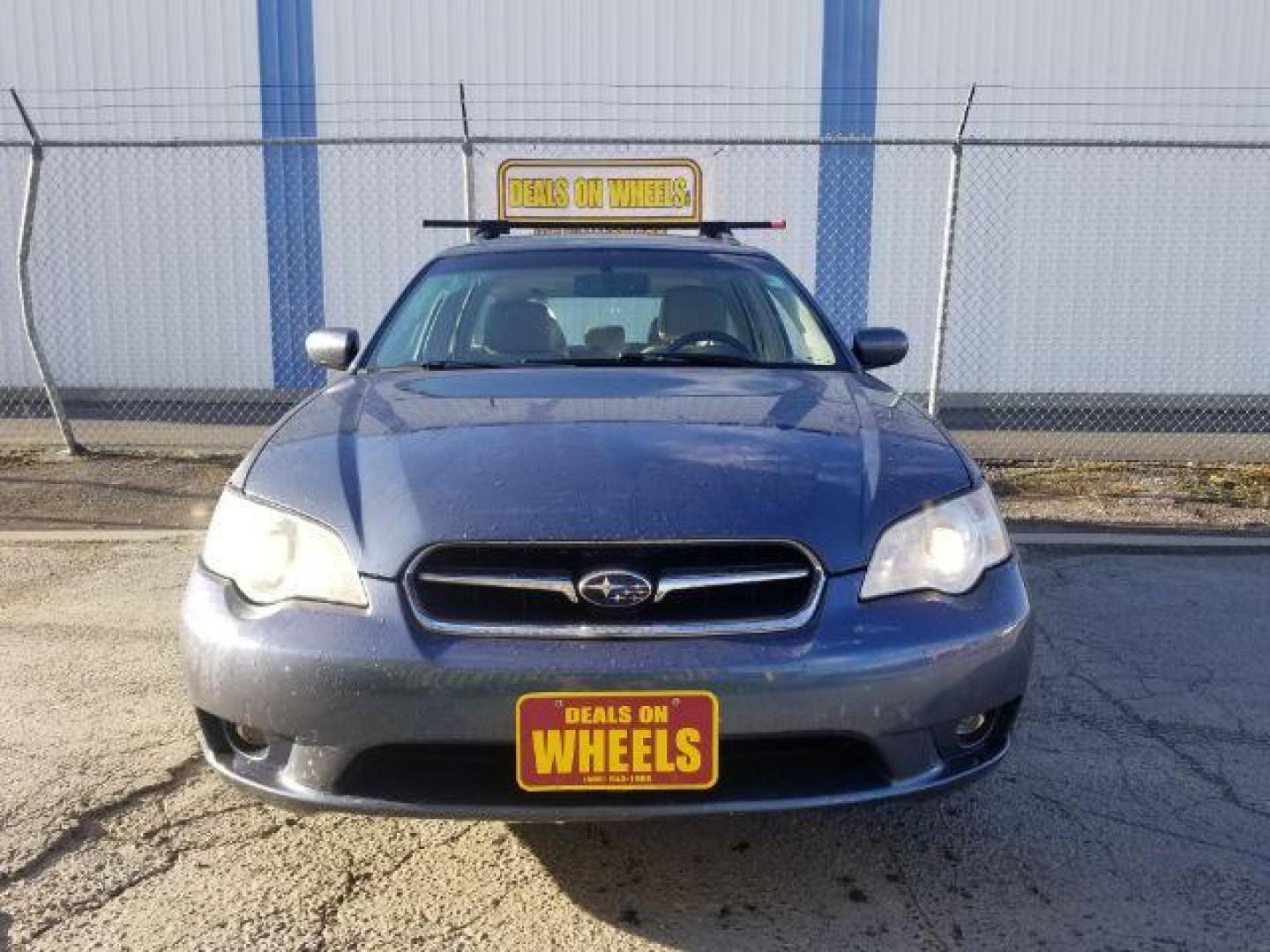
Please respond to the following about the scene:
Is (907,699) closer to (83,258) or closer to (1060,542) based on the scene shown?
(1060,542)

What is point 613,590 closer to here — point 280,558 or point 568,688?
point 568,688

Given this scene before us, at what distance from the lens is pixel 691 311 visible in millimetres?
3656

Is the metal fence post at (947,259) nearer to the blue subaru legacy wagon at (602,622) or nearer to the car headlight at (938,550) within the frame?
the car headlight at (938,550)

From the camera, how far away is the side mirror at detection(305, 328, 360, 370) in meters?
3.59

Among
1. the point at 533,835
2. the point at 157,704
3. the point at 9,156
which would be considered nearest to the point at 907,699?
the point at 533,835

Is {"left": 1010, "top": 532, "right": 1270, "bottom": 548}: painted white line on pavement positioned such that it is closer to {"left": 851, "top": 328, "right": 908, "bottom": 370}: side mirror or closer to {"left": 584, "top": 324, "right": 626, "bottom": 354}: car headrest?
{"left": 851, "top": 328, "right": 908, "bottom": 370}: side mirror

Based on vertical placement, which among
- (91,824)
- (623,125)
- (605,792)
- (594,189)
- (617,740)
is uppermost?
(623,125)

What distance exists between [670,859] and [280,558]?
1107 mm

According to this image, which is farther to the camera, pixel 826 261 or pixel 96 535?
pixel 826 261

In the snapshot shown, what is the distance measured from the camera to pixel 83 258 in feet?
35.3

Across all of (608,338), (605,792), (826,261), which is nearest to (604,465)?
(605,792)

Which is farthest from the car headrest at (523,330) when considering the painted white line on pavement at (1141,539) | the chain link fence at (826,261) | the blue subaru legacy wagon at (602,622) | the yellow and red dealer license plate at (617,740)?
the chain link fence at (826,261)

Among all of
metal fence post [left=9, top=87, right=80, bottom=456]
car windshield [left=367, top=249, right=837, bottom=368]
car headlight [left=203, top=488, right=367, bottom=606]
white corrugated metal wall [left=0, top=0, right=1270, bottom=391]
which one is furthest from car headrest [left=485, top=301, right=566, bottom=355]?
white corrugated metal wall [left=0, top=0, right=1270, bottom=391]

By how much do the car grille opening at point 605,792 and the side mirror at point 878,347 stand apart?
1.77 m
